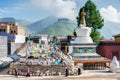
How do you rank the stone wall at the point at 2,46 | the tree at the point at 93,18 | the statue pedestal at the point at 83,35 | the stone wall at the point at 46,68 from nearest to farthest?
the stone wall at the point at 46,68 → the stone wall at the point at 2,46 → the statue pedestal at the point at 83,35 → the tree at the point at 93,18

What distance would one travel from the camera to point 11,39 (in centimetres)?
6259

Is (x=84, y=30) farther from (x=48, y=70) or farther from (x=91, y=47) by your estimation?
(x=48, y=70)

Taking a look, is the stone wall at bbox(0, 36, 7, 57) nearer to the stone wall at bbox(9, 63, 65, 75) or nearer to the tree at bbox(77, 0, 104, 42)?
the stone wall at bbox(9, 63, 65, 75)

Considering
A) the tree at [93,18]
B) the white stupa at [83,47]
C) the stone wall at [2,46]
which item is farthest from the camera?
the tree at [93,18]

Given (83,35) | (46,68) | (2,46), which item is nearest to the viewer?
(46,68)

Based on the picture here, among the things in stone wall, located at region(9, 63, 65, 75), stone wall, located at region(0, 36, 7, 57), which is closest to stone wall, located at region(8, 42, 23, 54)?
stone wall, located at region(0, 36, 7, 57)

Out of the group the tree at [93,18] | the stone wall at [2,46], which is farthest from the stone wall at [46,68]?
the tree at [93,18]

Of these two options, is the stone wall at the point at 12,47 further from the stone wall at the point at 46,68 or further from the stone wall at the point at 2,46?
the stone wall at the point at 46,68

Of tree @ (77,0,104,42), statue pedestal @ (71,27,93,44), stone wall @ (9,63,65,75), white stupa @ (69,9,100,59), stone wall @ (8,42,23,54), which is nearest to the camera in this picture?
stone wall @ (9,63,65,75)

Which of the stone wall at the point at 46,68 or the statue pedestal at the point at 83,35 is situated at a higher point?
the statue pedestal at the point at 83,35

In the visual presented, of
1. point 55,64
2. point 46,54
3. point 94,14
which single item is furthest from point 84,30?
point 94,14

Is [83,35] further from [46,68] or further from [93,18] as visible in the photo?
[93,18]

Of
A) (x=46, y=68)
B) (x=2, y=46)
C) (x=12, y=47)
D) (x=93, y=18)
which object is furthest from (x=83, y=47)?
(x=93, y=18)

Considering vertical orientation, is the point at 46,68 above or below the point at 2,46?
below
